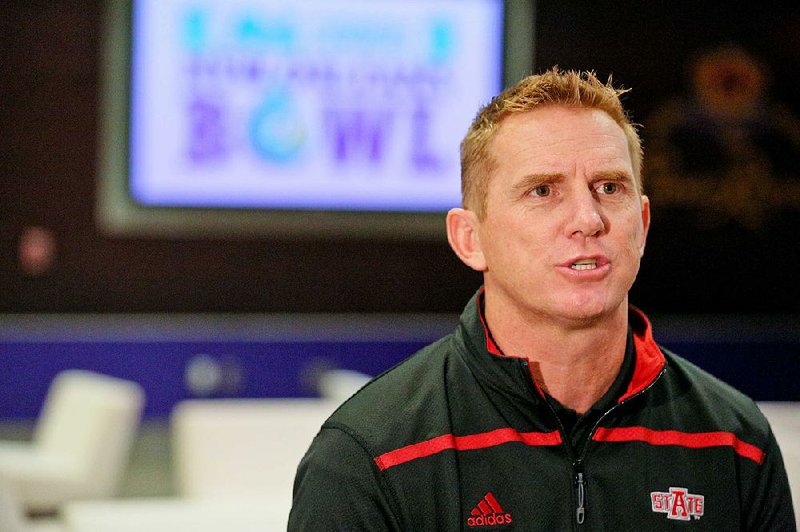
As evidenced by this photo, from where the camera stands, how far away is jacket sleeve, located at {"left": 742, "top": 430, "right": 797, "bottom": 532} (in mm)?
1549

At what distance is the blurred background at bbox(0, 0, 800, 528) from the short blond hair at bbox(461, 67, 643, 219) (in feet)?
14.2

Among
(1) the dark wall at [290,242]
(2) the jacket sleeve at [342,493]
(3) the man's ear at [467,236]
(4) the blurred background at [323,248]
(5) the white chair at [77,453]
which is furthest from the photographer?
(1) the dark wall at [290,242]

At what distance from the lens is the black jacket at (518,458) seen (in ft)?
4.70

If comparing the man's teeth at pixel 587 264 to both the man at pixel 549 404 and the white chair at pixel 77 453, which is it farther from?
the white chair at pixel 77 453

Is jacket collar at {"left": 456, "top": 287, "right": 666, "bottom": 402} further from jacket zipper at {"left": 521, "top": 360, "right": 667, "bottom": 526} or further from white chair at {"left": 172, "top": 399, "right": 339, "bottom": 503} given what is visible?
white chair at {"left": 172, "top": 399, "right": 339, "bottom": 503}

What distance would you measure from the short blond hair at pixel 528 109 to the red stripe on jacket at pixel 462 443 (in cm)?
32

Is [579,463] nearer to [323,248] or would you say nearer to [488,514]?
[488,514]

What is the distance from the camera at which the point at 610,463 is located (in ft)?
4.92

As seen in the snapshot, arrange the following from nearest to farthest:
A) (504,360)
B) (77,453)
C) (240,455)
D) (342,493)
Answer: (342,493) < (504,360) < (240,455) < (77,453)

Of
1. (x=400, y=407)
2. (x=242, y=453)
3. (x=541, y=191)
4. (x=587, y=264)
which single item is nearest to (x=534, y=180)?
(x=541, y=191)

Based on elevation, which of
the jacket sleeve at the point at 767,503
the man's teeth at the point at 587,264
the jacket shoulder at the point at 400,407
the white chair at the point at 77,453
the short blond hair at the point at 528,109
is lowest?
the white chair at the point at 77,453

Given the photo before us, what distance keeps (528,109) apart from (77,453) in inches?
143

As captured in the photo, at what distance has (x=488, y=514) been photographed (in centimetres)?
145

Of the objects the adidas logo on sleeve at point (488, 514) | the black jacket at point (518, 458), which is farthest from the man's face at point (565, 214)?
the adidas logo on sleeve at point (488, 514)
